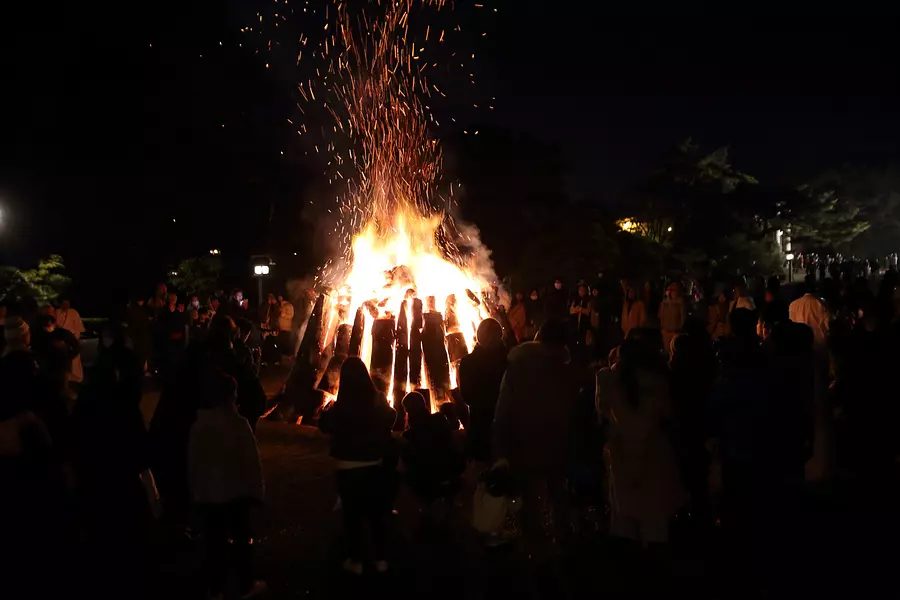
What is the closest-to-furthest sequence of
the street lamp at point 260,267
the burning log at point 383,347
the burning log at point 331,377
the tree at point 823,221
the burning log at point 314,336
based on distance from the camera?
the burning log at point 383,347, the burning log at point 331,377, the burning log at point 314,336, the street lamp at point 260,267, the tree at point 823,221

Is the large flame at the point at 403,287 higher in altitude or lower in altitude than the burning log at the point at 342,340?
higher

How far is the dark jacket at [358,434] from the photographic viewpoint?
5.95 metres

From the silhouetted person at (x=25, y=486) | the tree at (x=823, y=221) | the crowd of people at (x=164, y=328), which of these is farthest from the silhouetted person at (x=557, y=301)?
the tree at (x=823, y=221)

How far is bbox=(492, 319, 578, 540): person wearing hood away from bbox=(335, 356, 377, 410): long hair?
909mm

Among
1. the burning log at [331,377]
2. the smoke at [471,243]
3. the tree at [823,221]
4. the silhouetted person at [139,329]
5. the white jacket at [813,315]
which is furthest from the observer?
the tree at [823,221]

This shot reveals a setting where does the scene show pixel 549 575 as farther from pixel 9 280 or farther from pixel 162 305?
pixel 9 280

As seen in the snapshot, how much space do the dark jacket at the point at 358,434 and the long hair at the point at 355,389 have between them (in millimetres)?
35

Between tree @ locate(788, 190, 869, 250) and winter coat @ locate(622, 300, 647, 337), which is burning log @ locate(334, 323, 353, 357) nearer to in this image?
winter coat @ locate(622, 300, 647, 337)

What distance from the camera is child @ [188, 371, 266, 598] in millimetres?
5668

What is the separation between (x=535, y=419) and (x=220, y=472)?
2.12 meters

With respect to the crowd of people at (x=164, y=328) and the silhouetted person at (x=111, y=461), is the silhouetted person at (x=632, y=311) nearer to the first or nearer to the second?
the crowd of people at (x=164, y=328)

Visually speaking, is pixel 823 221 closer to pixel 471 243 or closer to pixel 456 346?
pixel 471 243

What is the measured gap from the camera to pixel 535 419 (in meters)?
5.84

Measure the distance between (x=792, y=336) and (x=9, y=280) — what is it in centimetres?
2393
